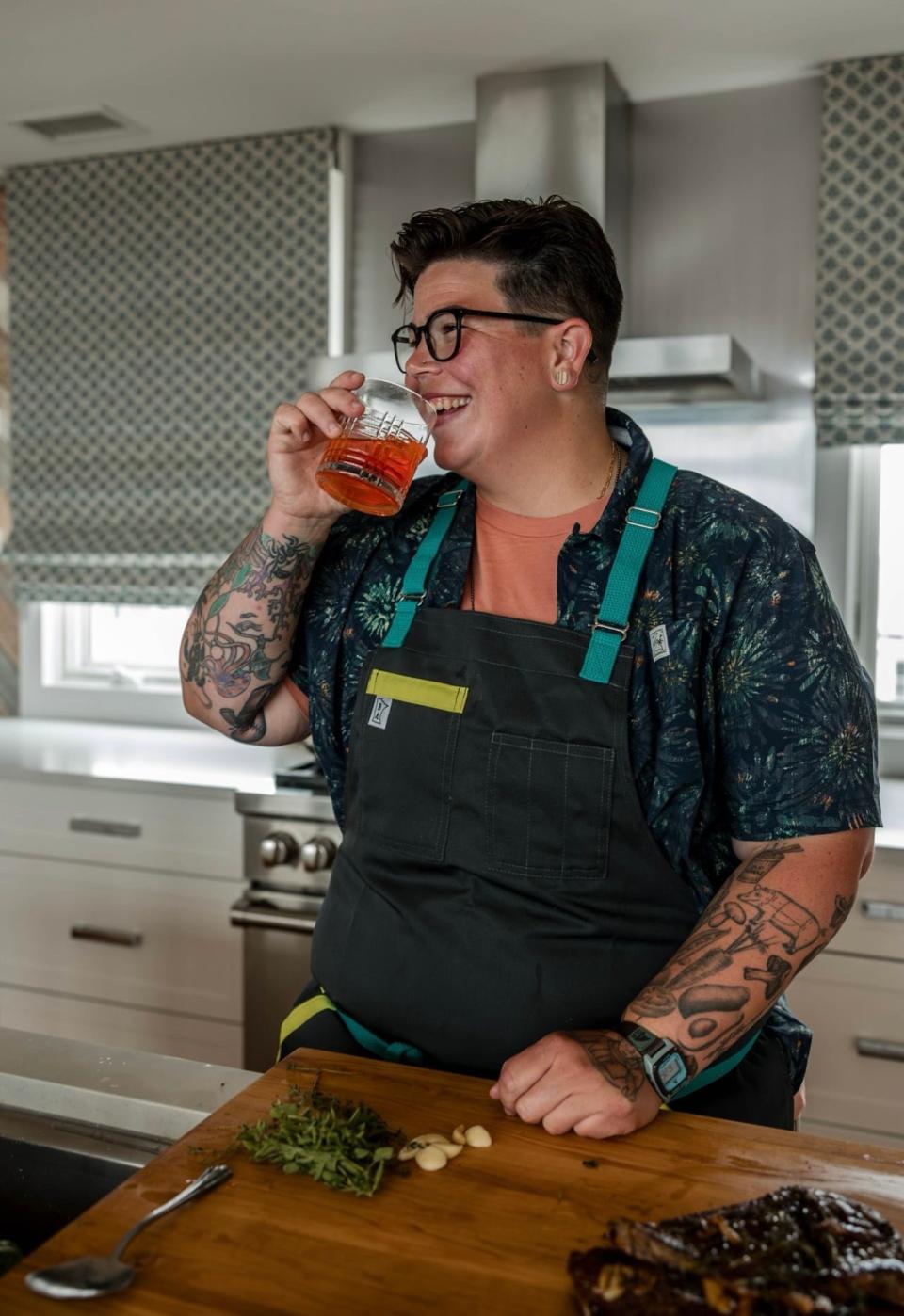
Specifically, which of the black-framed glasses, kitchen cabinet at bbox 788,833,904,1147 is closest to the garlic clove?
the black-framed glasses

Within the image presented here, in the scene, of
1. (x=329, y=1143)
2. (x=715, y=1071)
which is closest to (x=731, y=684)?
(x=715, y=1071)

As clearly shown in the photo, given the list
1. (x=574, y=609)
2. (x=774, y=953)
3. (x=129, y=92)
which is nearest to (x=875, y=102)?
(x=129, y=92)

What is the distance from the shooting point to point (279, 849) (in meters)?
2.61

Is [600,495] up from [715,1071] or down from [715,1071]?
up

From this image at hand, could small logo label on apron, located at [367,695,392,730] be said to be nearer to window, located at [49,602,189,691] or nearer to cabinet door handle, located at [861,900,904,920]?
cabinet door handle, located at [861,900,904,920]

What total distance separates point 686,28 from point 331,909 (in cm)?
214

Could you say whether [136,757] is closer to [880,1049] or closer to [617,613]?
[880,1049]

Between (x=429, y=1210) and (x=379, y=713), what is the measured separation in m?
0.64

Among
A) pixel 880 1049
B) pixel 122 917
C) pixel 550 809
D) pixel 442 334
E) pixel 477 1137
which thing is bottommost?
pixel 880 1049

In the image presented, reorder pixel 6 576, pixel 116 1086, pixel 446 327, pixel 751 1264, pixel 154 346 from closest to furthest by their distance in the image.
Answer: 1. pixel 751 1264
2. pixel 116 1086
3. pixel 446 327
4. pixel 154 346
5. pixel 6 576

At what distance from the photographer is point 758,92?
2982 mm

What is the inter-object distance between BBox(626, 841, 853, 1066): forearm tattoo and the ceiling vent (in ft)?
9.13

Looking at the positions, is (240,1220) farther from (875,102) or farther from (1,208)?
(1,208)

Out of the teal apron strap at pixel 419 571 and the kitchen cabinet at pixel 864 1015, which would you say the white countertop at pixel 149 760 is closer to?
the kitchen cabinet at pixel 864 1015
